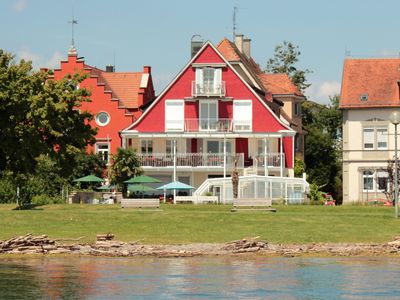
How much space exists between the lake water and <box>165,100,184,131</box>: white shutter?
45793 millimetres

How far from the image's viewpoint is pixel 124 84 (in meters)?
96.9

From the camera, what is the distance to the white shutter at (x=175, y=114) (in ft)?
279

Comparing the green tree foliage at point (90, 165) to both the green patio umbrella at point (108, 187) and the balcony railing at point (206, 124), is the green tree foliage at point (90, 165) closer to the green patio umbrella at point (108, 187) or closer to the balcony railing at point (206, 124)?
the green patio umbrella at point (108, 187)

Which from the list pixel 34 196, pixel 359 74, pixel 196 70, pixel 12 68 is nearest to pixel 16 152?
pixel 12 68

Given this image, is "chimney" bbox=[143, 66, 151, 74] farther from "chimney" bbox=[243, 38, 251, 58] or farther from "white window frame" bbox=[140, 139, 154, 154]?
"white window frame" bbox=[140, 139, 154, 154]

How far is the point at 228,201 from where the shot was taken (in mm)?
72500

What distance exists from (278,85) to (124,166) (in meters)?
21.8

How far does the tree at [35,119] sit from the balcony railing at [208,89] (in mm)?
19948

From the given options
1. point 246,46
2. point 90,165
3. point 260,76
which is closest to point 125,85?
point 260,76

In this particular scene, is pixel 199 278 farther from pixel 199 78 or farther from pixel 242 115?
pixel 242 115

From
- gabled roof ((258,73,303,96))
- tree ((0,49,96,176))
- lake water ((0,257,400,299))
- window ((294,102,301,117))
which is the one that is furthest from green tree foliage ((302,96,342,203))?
lake water ((0,257,400,299))

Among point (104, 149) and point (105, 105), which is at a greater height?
point (105, 105)

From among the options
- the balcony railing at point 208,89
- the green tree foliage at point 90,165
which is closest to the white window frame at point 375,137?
the balcony railing at point 208,89

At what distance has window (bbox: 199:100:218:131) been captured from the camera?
84938 mm
